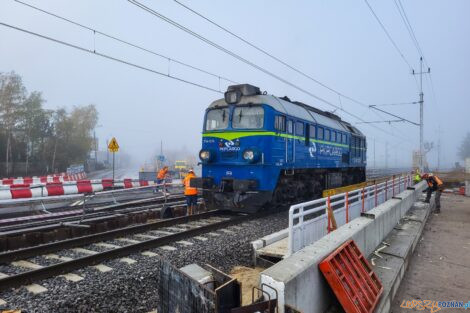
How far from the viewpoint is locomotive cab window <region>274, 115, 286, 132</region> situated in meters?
10.9

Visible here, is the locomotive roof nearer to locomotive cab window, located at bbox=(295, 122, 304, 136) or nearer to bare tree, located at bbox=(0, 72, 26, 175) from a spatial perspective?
locomotive cab window, located at bbox=(295, 122, 304, 136)

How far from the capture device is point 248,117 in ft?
36.3

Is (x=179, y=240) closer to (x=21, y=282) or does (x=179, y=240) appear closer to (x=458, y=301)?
(x=21, y=282)

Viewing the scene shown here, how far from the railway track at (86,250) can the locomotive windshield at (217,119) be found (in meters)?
3.42

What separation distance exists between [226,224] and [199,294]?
6629 millimetres

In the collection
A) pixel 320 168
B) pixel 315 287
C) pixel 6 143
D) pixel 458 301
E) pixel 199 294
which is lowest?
pixel 458 301

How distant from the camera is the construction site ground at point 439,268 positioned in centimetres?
550

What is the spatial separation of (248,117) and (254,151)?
50.0 inches

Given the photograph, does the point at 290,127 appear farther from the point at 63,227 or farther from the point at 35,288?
the point at 35,288

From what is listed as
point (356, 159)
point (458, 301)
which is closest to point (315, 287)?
point (458, 301)

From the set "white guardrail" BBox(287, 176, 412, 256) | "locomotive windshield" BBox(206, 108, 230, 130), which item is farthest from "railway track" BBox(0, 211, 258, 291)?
"locomotive windshield" BBox(206, 108, 230, 130)

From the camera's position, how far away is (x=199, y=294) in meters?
3.00

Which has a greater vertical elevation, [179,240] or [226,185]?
[226,185]

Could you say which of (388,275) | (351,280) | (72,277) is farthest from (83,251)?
(388,275)
